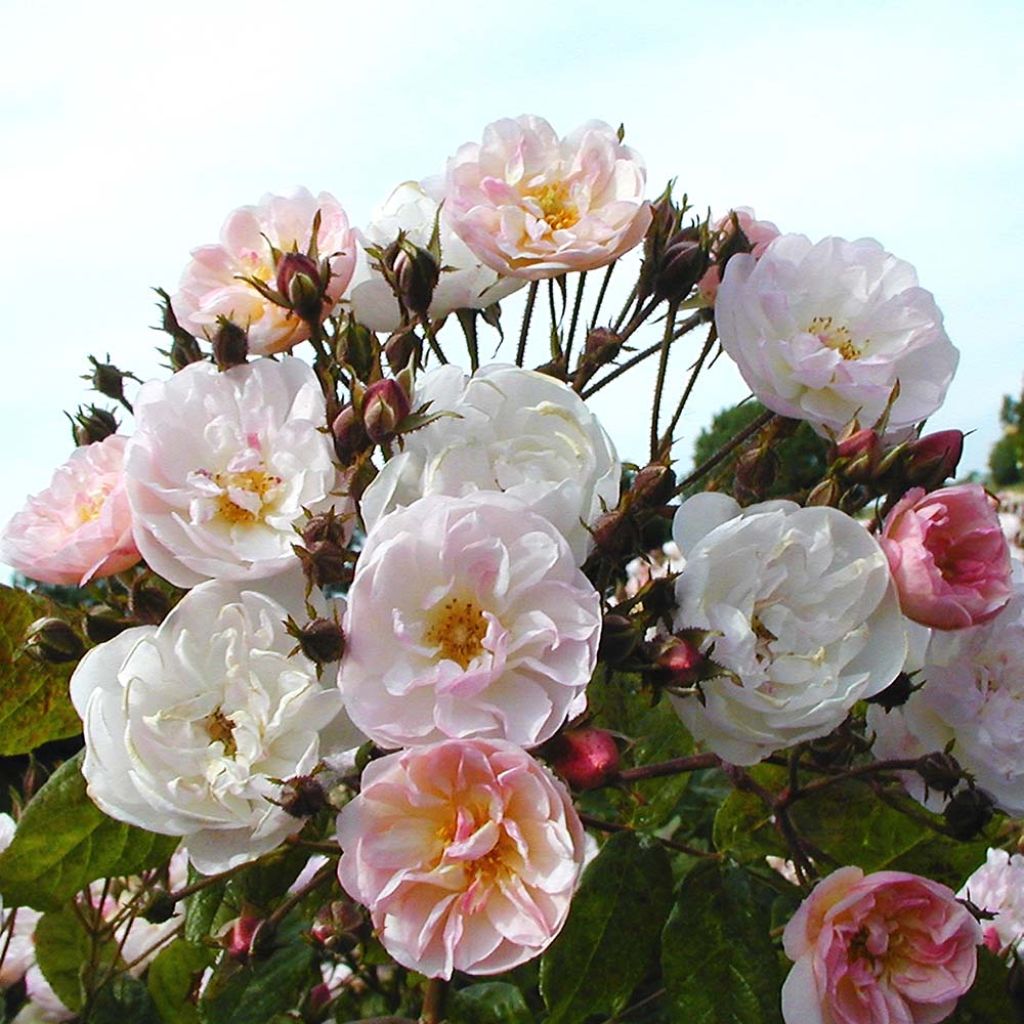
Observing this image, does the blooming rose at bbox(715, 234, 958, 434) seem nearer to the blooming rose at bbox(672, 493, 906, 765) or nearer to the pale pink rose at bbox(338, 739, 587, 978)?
the blooming rose at bbox(672, 493, 906, 765)

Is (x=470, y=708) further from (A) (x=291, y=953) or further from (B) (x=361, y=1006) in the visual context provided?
(B) (x=361, y=1006)

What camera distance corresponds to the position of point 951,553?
1.13 meters

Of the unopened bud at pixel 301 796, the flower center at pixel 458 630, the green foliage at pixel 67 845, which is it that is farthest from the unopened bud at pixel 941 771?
the green foliage at pixel 67 845

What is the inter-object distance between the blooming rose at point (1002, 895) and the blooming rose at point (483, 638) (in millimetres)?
1392

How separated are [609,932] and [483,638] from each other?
366 mm

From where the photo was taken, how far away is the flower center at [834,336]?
1.34m

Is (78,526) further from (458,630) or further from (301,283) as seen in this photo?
(458,630)

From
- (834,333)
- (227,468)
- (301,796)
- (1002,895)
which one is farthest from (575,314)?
(1002,895)

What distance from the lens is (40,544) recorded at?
1.24 m

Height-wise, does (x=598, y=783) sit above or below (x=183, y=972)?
above

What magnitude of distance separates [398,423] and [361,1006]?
1.27m

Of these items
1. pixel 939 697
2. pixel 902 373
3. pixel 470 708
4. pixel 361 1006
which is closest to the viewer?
pixel 470 708

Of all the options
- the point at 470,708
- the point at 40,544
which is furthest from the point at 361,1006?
the point at 470,708

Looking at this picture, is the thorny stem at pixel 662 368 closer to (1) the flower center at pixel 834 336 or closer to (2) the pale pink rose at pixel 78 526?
(1) the flower center at pixel 834 336
